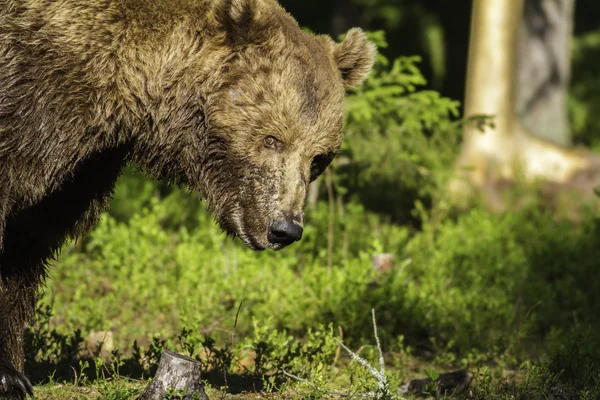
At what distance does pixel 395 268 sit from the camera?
787 centimetres

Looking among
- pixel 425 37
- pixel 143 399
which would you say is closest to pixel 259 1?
pixel 143 399

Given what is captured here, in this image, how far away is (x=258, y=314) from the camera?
23.8 feet

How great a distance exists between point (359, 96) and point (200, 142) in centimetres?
408

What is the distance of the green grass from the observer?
5527mm

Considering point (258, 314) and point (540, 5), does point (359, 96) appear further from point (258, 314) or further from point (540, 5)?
point (540, 5)

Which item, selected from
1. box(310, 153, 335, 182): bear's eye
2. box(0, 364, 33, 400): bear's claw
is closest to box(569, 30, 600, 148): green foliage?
box(310, 153, 335, 182): bear's eye

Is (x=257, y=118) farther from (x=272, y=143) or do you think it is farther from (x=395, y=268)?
(x=395, y=268)

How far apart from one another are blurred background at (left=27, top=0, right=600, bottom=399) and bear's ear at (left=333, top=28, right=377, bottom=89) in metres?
1.52

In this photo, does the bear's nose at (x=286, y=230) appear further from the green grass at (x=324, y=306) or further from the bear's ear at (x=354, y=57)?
the bear's ear at (x=354, y=57)

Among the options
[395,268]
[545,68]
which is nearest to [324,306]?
[395,268]

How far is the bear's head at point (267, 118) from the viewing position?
4777 millimetres

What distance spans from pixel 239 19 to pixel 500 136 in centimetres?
731

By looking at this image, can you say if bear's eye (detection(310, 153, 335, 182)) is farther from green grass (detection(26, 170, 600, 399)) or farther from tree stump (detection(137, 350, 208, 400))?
tree stump (detection(137, 350, 208, 400))

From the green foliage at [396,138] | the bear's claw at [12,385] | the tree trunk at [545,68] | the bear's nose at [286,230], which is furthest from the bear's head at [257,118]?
the tree trunk at [545,68]
